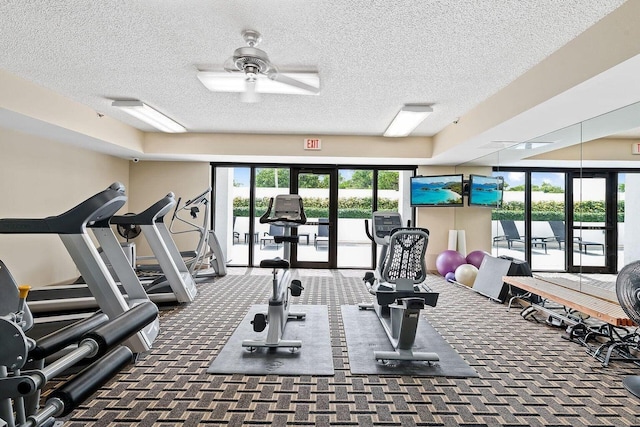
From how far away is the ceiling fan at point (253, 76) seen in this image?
2797 millimetres

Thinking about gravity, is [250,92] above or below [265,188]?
above

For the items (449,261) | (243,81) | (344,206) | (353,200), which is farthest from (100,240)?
(449,261)

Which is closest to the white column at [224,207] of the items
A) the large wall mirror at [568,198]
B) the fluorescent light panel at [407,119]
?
the fluorescent light panel at [407,119]

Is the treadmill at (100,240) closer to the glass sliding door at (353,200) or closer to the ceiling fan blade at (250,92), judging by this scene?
the ceiling fan blade at (250,92)

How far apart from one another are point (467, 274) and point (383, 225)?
2.54 meters

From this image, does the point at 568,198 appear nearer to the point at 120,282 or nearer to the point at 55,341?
the point at 55,341

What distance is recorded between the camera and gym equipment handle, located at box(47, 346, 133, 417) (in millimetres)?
1064

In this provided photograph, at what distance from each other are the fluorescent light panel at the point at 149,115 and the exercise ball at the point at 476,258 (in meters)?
5.78

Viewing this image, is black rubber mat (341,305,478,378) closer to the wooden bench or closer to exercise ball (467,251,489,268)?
the wooden bench

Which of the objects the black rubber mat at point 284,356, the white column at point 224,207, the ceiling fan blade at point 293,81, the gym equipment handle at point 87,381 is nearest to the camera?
the gym equipment handle at point 87,381

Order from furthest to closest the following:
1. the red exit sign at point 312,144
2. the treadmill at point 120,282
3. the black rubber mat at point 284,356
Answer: the red exit sign at point 312,144 < the treadmill at point 120,282 < the black rubber mat at point 284,356

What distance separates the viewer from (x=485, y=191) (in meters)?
6.30

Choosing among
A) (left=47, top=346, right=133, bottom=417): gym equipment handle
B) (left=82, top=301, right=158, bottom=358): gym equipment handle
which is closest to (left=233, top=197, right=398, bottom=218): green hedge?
(left=82, top=301, right=158, bottom=358): gym equipment handle

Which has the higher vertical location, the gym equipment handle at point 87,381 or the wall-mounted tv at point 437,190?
the wall-mounted tv at point 437,190
